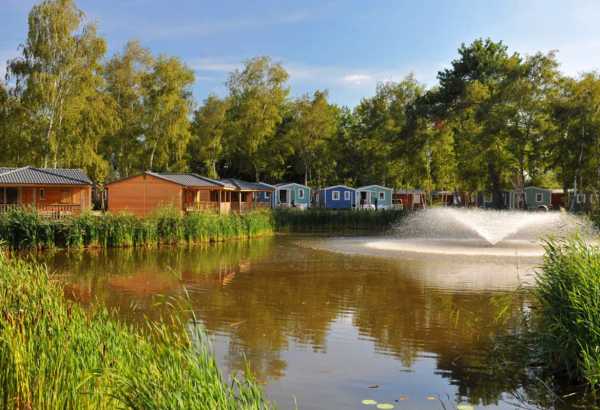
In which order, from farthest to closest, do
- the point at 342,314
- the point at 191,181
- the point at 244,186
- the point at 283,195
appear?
the point at 283,195 → the point at 244,186 → the point at 191,181 → the point at 342,314

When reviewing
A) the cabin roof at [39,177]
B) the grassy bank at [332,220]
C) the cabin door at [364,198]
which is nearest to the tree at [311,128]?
the cabin door at [364,198]

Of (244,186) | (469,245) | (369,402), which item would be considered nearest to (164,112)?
(244,186)

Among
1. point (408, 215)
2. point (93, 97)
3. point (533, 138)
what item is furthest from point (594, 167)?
point (93, 97)

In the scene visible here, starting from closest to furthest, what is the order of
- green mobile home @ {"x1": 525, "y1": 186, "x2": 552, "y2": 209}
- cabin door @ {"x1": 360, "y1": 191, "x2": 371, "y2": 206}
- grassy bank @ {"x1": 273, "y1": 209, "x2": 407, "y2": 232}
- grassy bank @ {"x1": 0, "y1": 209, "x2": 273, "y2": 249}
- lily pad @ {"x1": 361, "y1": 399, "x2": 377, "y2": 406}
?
lily pad @ {"x1": 361, "y1": 399, "x2": 377, "y2": 406}, grassy bank @ {"x1": 0, "y1": 209, "x2": 273, "y2": 249}, grassy bank @ {"x1": 273, "y1": 209, "x2": 407, "y2": 232}, cabin door @ {"x1": 360, "y1": 191, "x2": 371, "y2": 206}, green mobile home @ {"x1": 525, "y1": 186, "x2": 552, "y2": 209}

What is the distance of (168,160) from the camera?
165 ft

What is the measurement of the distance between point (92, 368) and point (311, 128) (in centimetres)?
5196

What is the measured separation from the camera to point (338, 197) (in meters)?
53.1

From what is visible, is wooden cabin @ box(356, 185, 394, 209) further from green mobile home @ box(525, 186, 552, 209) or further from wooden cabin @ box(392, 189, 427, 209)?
green mobile home @ box(525, 186, 552, 209)

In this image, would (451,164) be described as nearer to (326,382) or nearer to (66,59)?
(66,59)

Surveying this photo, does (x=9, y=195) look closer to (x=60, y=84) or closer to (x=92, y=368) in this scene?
(x=60, y=84)

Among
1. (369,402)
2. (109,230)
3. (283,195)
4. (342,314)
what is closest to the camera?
(369,402)

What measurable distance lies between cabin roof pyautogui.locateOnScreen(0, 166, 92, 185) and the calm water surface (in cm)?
1104

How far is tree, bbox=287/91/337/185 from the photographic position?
5609cm

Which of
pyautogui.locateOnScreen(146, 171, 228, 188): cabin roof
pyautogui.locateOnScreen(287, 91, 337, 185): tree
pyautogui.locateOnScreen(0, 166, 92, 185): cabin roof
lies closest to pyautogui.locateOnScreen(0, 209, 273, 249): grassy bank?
pyautogui.locateOnScreen(0, 166, 92, 185): cabin roof
